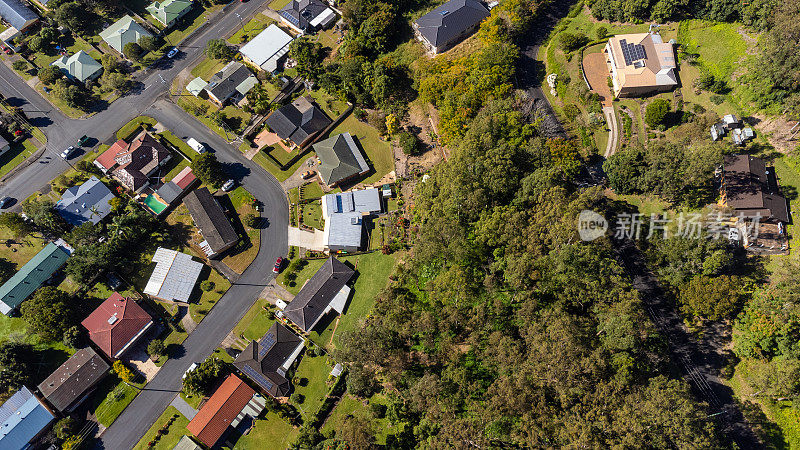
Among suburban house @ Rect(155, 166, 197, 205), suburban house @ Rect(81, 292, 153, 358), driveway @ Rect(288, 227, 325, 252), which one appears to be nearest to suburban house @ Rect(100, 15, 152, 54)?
suburban house @ Rect(155, 166, 197, 205)

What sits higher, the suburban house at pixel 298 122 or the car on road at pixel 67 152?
the car on road at pixel 67 152

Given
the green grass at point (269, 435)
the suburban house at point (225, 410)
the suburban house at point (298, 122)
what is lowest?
the green grass at point (269, 435)

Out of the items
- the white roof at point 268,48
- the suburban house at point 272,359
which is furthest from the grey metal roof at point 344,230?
the white roof at point 268,48

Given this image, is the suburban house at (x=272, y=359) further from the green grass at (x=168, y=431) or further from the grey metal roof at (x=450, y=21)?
the grey metal roof at (x=450, y=21)

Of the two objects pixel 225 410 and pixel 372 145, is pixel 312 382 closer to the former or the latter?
pixel 225 410

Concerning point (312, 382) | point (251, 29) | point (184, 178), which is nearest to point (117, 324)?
point (184, 178)

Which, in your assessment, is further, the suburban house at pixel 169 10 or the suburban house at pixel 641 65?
the suburban house at pixel 169 10

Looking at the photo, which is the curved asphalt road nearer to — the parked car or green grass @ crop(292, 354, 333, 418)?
the parked car

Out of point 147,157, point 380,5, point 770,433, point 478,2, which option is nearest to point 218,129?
point 147,157
